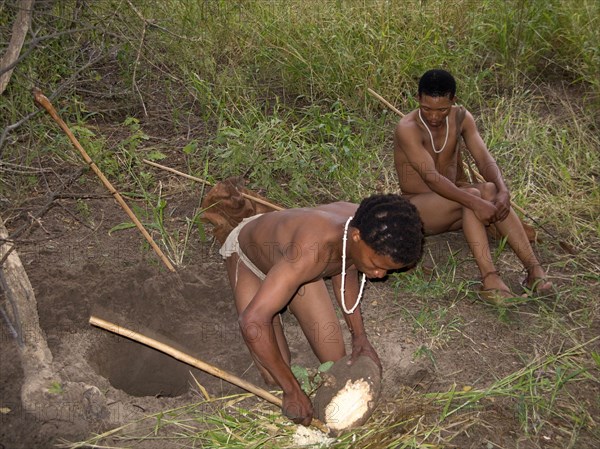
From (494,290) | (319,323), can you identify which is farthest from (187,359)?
(494,290)

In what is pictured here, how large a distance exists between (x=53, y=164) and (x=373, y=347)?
2.50 metres

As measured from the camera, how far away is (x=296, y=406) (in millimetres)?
2732

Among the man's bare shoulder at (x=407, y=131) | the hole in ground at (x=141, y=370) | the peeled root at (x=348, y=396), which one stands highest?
the man's bare shoulder at (x=407, y=131)

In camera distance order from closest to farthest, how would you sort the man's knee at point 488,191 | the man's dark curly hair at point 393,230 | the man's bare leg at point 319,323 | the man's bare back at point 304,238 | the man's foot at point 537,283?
the man's dark curly hair at point 393,230 → the man's bare back at point 304,238 → the man's bare leg at point 319,323 → the man's foot at point 537,283 → the man's knee at point 488,191

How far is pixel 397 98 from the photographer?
5332 millimetres

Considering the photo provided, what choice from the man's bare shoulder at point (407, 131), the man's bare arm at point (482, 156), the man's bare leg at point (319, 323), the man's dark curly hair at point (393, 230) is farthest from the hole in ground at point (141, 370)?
the man's bare arm at point (482, 156)

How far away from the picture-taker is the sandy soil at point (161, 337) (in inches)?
114

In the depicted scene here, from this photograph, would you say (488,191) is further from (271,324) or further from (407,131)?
(271,324)

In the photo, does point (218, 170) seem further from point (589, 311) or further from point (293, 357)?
point (589, 311)

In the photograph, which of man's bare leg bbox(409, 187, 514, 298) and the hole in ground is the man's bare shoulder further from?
the hole in ground

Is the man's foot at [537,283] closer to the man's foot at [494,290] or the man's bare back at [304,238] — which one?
the man's foot at [494,290]

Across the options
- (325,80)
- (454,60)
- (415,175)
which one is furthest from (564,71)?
(415,175)

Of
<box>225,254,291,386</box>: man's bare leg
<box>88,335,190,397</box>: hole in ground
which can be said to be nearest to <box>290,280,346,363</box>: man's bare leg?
<box>225,254,291,386</box>: man's bare leg

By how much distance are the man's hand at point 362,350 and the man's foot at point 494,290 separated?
877mm
